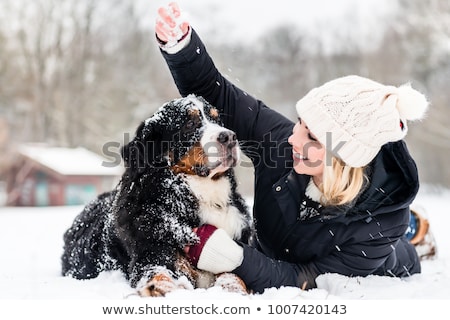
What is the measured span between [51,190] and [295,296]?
1624 centimetres

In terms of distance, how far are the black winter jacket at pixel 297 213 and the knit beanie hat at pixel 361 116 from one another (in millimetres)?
309

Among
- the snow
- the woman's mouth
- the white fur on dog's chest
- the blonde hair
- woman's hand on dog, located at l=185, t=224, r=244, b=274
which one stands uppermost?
the woman's mouth

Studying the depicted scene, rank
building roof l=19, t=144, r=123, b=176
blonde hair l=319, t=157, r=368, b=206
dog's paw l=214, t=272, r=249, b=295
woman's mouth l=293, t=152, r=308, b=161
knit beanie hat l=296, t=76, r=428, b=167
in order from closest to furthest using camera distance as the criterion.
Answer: dog's paw l=214, t=272, r=249, b=295 → knit beanie hat l=296, t=76, r=428, b=167 → blonde hair l=319, t=157, r=368, b=206 → woman's mouth l=293, t=152, r=308, b=161 → building roof l=19, t=144, r=123, b=176

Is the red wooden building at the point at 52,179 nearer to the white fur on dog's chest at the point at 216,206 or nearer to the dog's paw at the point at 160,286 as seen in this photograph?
the white fur on dog's chest at the point at 216,206

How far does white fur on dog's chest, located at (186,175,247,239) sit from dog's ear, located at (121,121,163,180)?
27 cm

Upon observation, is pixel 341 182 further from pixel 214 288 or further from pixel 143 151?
pixel 143 151

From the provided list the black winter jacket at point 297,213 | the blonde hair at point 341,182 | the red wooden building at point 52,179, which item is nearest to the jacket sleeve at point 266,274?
the black winter jacket at point 297,213

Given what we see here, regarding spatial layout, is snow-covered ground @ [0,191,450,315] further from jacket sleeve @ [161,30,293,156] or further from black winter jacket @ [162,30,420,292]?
jacket sleeve @ [161,30,293,156]

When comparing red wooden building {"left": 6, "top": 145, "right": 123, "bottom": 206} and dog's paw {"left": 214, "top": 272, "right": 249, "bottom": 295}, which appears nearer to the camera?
dog's paw {"left": 214, "top": 272, "right": 249, "bottom": 295}

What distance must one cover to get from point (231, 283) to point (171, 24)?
164 centimetres

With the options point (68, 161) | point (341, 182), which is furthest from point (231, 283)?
point (68, 161)

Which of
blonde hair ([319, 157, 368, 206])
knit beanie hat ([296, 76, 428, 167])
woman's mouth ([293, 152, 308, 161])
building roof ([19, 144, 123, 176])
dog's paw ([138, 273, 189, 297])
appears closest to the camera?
dog's paw ([138, 273, 189, 297])

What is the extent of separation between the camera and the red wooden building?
1752 cm

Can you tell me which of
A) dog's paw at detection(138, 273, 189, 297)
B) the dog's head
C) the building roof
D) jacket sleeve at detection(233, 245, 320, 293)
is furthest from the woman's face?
the building roof
